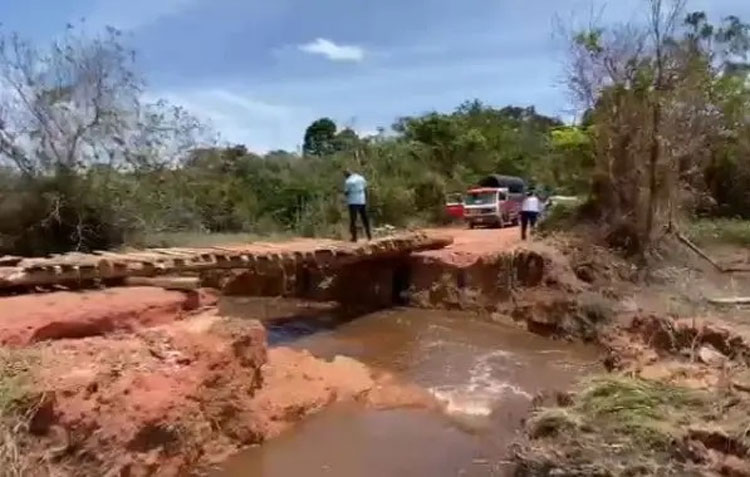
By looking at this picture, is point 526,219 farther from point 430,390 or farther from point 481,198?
point 430,390

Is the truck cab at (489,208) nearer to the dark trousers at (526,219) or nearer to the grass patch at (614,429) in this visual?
the dark trousers at (526,219)

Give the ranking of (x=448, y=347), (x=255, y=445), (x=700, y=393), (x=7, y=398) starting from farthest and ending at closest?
(x=448, y=347) → (x=255, y=445) → (x=700, y=393) → (x=7, y=398)

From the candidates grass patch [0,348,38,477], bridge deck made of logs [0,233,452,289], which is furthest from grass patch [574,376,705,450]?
bridge deck made of logs [0,233,452,289]

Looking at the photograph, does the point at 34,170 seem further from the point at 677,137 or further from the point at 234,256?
the point at 677,137

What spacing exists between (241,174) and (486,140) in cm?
1032

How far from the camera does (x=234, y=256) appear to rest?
1255 cm

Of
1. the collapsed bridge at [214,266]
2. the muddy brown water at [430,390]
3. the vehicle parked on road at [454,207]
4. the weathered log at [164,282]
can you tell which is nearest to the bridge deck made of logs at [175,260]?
the collapsed bridge at [214,266]

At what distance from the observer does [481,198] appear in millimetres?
26062

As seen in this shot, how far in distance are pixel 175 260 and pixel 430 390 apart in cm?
392

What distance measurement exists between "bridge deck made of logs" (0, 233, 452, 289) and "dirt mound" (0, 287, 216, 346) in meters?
0.40

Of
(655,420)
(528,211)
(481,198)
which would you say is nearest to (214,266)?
(655,420)

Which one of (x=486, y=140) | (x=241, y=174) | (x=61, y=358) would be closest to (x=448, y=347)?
(x=61, y=358)

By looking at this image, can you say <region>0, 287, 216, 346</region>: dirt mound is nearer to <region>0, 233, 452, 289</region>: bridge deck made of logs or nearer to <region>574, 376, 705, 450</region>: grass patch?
<region>0, 233, 452, 289</region>: bridge deck made of logs

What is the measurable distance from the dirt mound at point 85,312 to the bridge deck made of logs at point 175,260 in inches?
15.7
